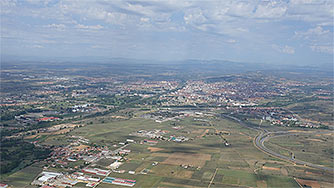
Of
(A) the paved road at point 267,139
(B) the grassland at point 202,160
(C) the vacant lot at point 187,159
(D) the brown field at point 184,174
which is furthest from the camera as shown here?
(A) the paved road at point 267,139

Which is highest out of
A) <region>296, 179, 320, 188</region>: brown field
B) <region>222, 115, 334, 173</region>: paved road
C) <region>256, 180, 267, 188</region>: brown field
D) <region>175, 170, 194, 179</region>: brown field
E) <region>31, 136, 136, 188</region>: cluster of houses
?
<region>296, 179, 320, 188</region>: brown field

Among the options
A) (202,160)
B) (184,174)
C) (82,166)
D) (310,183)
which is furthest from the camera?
(202,160)

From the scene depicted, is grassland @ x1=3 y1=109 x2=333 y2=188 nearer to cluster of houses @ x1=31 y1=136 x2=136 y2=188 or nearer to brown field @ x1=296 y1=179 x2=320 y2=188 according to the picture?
brown field @ x1=296 y1=179 x2=320 y2=188

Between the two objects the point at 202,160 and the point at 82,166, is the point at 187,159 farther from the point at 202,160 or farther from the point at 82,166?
the point at 82,166

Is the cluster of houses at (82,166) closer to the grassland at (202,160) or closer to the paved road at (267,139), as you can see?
the grassland at (202,160)

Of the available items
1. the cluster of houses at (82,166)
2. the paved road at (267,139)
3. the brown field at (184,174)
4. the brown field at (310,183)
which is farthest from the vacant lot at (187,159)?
the brown field at (310,183)

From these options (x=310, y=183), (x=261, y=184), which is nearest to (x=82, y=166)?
(x=261, y=184)

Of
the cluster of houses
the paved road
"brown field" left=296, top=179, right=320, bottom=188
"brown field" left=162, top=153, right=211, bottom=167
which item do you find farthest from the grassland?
the paved road

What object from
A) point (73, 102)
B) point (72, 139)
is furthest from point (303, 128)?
point (73, 102)
